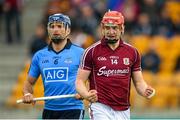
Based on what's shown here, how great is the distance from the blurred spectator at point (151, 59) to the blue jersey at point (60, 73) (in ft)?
24.5

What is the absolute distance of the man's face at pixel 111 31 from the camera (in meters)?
9.38

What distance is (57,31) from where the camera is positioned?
10.0 m

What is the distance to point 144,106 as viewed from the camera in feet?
57.0

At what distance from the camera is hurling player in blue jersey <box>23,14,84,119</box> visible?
1007 cm

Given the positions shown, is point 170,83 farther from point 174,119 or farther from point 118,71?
point 118,71

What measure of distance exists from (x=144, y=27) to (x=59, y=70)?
27.8ft

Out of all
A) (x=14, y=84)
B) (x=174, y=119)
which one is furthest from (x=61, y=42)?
(x=14, y=84)

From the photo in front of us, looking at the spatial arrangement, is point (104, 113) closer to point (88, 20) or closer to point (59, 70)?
point (59, 70)

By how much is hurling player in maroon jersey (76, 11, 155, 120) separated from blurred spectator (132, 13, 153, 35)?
8.78 meters

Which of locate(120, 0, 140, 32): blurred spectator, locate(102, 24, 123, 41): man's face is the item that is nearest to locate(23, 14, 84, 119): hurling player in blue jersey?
locate(102, 24, 123, 41): man's face

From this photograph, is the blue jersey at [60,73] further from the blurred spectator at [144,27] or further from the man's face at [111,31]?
the blurred spectator at [144,27]

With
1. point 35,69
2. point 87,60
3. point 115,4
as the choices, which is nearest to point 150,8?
point 115,4

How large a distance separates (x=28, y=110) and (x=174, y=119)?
3.58m

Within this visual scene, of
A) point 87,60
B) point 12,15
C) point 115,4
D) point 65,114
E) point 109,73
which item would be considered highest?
point 115,4
